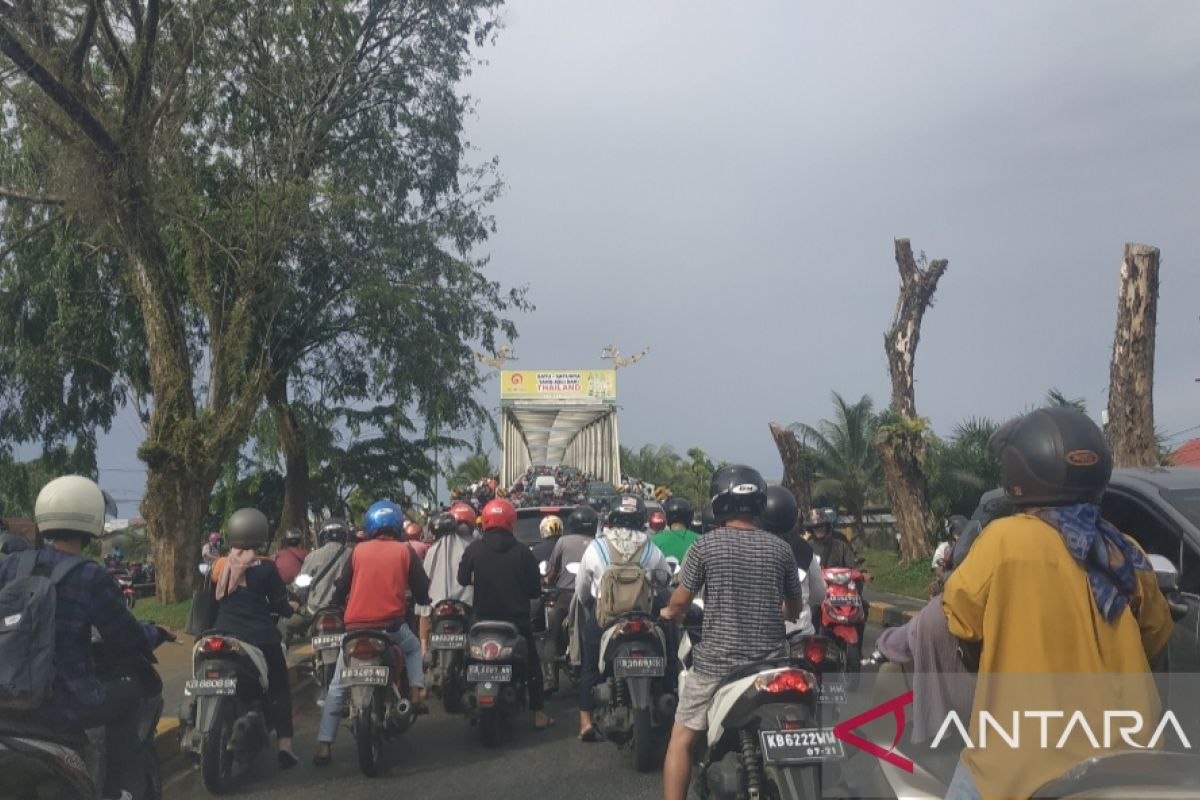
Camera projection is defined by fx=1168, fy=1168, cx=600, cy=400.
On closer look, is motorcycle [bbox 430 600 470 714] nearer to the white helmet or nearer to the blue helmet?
the blue helmet

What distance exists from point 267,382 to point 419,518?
721 centimetres

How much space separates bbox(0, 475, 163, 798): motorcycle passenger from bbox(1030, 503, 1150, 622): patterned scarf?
11.5 ft

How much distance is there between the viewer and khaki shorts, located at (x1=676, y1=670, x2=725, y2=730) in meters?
4.90

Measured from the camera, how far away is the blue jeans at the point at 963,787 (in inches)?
114

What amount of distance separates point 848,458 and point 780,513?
2373 centimetres

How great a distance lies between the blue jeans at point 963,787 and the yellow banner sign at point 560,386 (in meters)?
44.0

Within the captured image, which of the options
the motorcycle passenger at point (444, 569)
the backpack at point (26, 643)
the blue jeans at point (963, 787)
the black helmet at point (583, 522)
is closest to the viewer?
the blue jeans at point (963, 787)

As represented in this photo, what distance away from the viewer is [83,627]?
4492 millimetres

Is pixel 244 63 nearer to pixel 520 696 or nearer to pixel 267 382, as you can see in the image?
pixel 267 382

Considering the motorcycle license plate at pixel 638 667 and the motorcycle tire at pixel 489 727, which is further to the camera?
the motorcycle tire at pixel 489 727

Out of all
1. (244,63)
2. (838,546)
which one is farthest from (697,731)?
(244,63)

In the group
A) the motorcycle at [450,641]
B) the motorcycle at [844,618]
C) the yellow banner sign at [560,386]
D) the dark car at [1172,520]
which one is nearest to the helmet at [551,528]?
the motorcycle at [450,641]

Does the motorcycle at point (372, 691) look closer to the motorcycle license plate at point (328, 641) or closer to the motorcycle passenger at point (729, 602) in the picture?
the motorcycle license plate at point (328, 641)

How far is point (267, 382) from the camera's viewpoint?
59.7 ft
